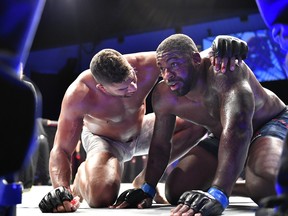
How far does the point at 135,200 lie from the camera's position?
2062 mm

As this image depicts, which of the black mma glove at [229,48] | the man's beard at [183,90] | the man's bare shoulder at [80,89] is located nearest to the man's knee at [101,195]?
the man's bare shoulder at [80,89]

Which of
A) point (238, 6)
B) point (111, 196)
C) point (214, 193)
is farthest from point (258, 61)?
point (214, 193)

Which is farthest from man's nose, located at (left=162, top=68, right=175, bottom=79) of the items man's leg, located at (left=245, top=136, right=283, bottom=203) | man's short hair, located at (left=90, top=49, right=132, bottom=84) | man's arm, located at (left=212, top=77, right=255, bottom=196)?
man's leg, located at (left=245, top=136, right=283, bottom=203)

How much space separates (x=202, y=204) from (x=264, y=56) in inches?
212

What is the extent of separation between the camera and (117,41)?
25.8ft

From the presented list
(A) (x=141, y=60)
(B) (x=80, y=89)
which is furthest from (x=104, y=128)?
(A) (x=141, y=60)

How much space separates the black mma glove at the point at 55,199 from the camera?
1.85 metres

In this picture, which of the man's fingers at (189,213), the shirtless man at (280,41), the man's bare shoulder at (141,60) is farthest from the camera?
the man's bare shoulder at (141,60)

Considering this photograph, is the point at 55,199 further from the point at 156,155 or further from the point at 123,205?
the point at 156,155

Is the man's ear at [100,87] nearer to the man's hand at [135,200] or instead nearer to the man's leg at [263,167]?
the man's hand at [135,200]

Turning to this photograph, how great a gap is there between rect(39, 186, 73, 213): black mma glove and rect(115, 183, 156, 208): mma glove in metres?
0.29

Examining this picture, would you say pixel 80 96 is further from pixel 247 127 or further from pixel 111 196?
pixel 247 127

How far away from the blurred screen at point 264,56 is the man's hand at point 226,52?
4818 mm

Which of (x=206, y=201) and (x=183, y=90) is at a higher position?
(x=183, y=90)
